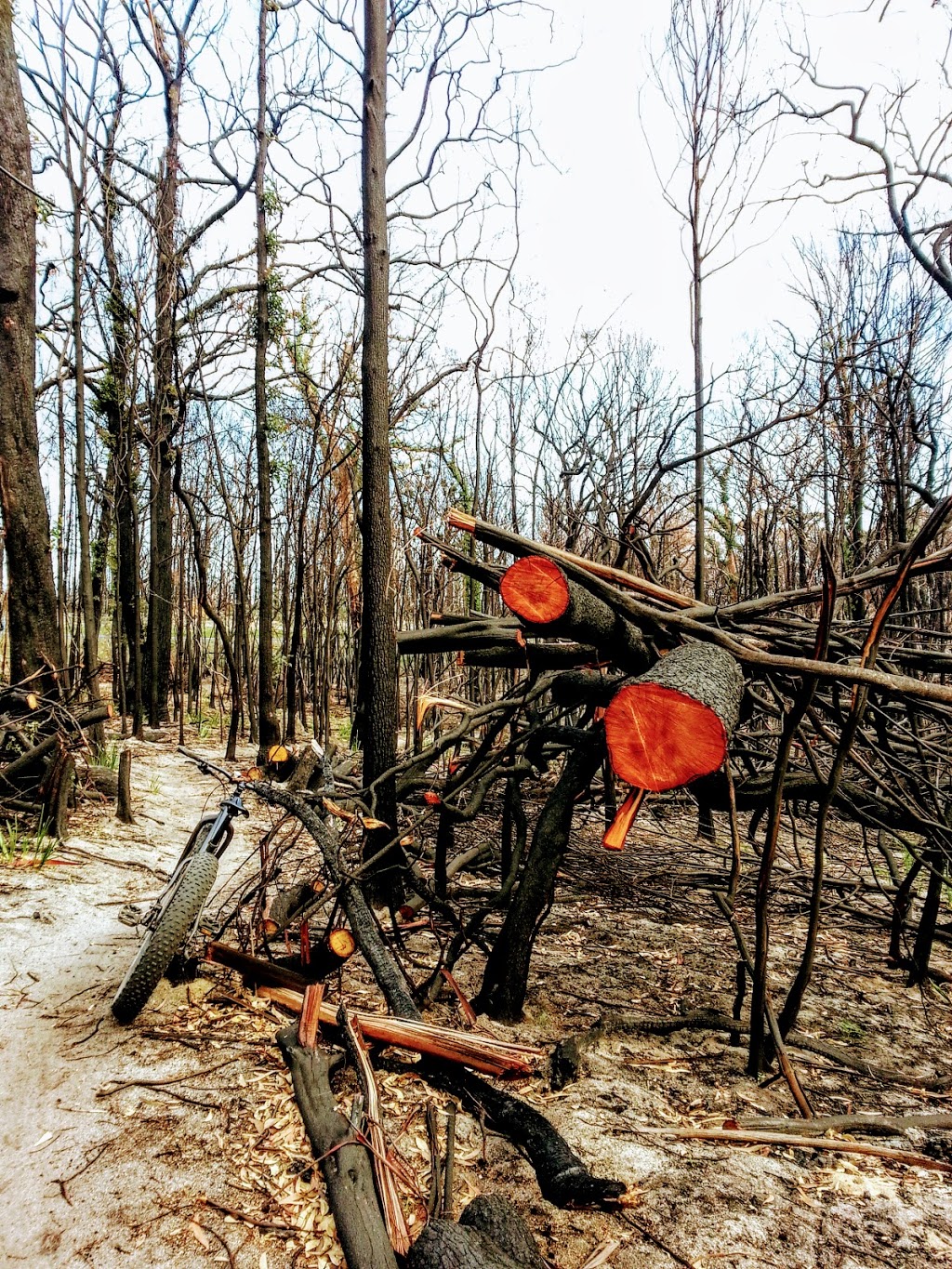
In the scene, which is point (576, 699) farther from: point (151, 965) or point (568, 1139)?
point (151, 965)

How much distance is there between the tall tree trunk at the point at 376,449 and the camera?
455 centimetres

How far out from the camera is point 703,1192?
Result: 78.2 inches

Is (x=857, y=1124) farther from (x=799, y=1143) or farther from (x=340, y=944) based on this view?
(x=340, y=944)

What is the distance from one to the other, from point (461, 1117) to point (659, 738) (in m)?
1.56

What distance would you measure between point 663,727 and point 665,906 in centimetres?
344

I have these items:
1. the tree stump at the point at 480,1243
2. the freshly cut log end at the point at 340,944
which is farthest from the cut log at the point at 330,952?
the tree stump at the point at 480,1243

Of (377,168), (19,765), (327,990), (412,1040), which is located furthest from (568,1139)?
(377,168)

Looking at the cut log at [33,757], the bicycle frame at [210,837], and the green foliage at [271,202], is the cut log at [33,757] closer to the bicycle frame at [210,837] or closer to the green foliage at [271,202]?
the bicycle frame at [210,837]

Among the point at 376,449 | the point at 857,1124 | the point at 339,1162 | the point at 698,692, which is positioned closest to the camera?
the point at 698,692

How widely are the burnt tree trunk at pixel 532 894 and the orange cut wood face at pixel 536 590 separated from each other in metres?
0.81

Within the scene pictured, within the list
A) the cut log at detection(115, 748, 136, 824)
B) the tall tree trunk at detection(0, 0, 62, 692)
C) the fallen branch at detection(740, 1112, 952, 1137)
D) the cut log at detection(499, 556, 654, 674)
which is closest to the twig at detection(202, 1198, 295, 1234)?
the fallen branch at detection(740, 1112, 952, 1137)

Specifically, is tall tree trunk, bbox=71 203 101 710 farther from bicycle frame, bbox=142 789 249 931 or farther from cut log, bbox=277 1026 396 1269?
cut log, bbox=277 1026 396 1269

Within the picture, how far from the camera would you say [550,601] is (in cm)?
214

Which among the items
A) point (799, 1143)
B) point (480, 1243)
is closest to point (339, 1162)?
point (480, 1243)
